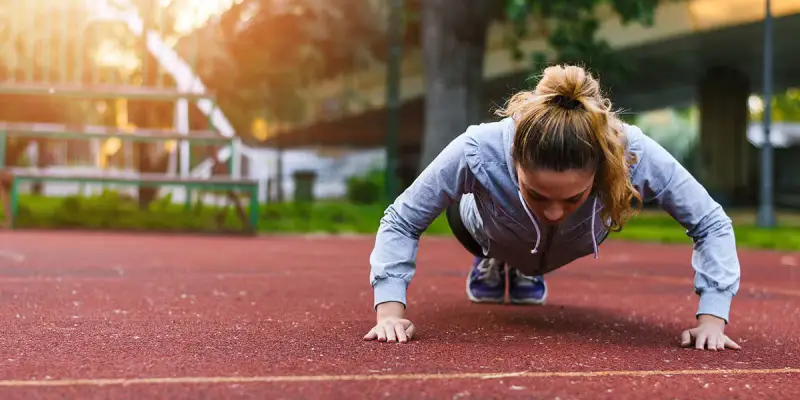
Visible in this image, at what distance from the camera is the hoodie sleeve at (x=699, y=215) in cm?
258

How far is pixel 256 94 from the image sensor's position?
19.0 m

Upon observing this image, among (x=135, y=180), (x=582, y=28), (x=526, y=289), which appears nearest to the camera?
(x=526, y=289)

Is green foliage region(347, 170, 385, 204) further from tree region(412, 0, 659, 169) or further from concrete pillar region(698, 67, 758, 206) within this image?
tree region(412, 0, 659, 169)

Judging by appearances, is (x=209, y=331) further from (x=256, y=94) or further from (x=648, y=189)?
(x=256, y=94)

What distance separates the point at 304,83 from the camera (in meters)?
21.4

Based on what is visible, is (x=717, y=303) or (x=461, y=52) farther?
(x=461, y=52)

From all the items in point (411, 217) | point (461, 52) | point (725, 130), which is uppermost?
point (461, 52)

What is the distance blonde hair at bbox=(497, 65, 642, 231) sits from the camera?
7.58 ft

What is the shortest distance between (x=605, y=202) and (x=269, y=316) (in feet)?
3.73

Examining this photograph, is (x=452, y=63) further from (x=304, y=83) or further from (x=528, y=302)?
(x=304, y=83)

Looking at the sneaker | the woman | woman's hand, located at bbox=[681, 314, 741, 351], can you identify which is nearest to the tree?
the sneaker

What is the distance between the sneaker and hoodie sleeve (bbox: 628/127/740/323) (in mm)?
1012

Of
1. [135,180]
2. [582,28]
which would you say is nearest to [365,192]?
[582,28]

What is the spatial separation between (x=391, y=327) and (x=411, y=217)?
1.05ft
